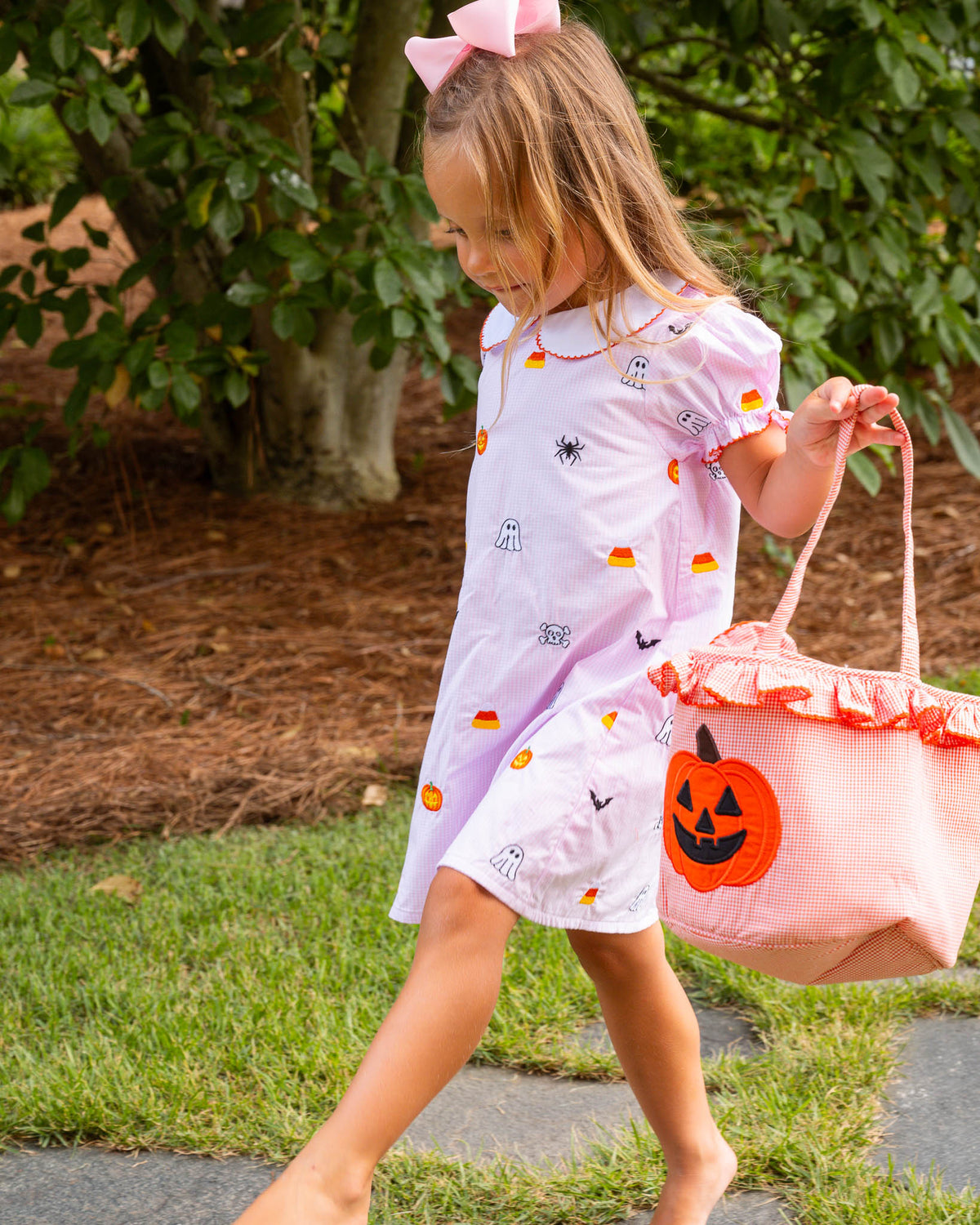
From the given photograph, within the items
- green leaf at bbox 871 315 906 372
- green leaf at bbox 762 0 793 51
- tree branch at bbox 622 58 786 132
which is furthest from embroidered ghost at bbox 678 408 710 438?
tree branch at bbox 622 58 786 132

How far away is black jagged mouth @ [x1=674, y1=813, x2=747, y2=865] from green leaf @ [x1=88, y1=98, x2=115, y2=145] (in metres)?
2.70

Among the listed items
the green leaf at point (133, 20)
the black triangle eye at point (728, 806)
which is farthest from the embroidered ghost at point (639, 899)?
the green leaf at point (133, 20)

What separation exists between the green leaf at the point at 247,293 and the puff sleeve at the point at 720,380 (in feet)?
8.05

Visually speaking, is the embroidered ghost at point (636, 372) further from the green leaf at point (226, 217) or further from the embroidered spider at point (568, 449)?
the green leaf at point (226, 217)

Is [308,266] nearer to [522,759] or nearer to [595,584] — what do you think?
[595,584]

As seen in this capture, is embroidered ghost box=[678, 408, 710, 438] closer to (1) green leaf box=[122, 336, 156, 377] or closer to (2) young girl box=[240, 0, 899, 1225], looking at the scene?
(2) young girl box=[240, 0, 899, 1225]

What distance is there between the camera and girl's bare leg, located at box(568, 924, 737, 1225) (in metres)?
1.74

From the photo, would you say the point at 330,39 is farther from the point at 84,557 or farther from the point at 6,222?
the point at 6,222

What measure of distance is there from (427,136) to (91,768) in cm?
247

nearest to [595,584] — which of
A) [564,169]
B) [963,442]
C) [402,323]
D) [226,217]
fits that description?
[564,169]

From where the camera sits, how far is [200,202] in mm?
3705

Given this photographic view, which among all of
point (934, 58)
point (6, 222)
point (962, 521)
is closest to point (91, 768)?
point (934, 58)

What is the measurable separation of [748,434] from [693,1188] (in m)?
1.05

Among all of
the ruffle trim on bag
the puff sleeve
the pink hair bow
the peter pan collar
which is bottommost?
the ruffle trim on bag
